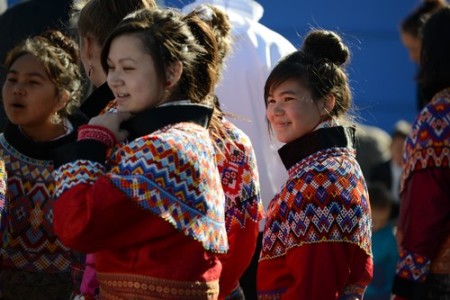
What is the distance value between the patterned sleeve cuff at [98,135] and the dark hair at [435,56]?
148 centimetres

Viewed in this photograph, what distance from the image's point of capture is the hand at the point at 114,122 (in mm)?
3236

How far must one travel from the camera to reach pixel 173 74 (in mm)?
3312

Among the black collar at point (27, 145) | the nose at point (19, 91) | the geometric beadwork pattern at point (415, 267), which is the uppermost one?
the nose at point (19, 91)

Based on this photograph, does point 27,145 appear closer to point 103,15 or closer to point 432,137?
point 103,15

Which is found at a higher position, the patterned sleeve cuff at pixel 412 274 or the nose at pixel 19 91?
the nose at pixel 19 91

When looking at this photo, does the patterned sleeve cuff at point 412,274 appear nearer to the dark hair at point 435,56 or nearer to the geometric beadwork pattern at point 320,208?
the geometric beadwork pattern at point 320,208

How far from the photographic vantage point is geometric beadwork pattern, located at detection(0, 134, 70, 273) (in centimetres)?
409

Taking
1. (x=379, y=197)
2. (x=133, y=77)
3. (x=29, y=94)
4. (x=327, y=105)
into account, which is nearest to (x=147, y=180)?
(x=133, y=77)

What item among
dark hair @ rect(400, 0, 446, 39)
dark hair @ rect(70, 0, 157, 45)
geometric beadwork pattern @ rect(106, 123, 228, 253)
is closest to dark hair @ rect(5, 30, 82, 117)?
dark hair @ rect(70, 0, 157, 45)

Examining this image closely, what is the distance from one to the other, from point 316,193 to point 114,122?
32.2 inches

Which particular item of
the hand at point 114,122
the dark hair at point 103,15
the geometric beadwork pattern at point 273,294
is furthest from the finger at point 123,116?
the geometric beadwork pattern at point 273,294

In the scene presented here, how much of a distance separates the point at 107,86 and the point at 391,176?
4.92 metres

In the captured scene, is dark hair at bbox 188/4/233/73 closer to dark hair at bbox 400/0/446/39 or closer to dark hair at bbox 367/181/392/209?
dark hair at bbox 400/0/446/39

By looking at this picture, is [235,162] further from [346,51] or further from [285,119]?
[346,51]
